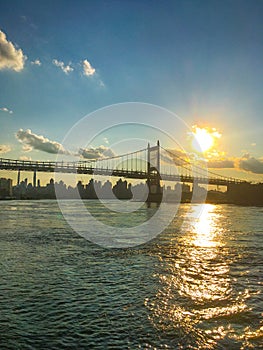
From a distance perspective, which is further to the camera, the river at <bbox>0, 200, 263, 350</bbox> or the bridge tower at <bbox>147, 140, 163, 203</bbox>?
the bridge tower at <bbox>147, 140, 163, 203</bbox>

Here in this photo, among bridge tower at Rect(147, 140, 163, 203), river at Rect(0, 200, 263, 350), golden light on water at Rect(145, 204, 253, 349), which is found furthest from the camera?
bridge tower at Rect(147, 140, 163, 203)

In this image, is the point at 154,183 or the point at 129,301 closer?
the point at 129,301

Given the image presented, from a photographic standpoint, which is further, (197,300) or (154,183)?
(154,183)

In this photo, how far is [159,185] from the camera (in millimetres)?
92875

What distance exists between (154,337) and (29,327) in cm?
215

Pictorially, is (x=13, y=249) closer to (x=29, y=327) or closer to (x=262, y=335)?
(x=29, y=327)

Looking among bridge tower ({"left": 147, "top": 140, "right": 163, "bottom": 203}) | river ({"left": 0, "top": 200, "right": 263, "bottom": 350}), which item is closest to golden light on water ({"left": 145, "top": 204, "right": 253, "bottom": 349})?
river ({"left": 0, "top": 200, "right": 263, "bottom": 350})

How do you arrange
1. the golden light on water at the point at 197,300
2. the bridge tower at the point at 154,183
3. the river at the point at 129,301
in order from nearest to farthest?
the river at the point at 129,301 → the golden light on water at the point at 197,300 → the bridge tower at the point at 154,183

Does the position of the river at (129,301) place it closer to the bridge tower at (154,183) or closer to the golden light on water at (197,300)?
the golden light on water at (197,300)

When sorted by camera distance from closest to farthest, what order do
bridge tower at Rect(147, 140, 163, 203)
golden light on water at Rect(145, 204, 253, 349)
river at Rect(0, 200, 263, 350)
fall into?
river at Rect(0, 200, 263, 350) < golden light on water at Rect(145, 204, 253, 349) < bridge tower at Rect(147, 140, 163, 203)

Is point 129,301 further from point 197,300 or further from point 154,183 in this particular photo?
point 154,183

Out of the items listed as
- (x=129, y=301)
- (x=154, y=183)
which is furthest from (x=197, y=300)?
(x=154, y=183)

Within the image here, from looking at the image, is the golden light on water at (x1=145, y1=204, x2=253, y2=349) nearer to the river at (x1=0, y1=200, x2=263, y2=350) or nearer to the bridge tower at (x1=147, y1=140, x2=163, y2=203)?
the river at (x1=0, y1=200, x2=263, y2=350)

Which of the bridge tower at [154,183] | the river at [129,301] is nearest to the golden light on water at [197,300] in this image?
the river at [129,301]
